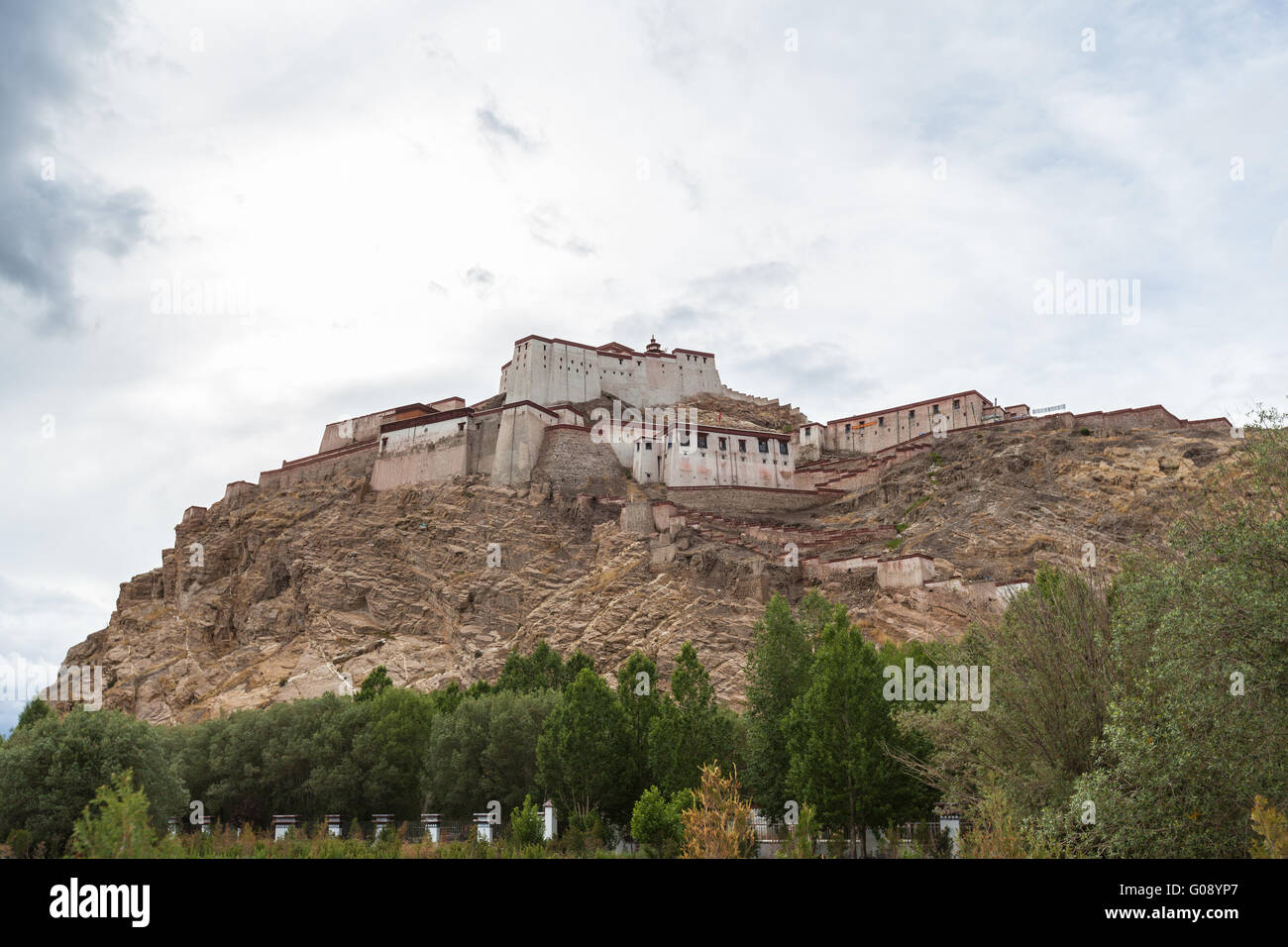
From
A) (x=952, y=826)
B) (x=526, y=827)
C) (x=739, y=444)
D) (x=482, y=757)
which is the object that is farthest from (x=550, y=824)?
(x=739, y=444)

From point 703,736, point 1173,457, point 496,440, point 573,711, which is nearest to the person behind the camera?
point 703,736

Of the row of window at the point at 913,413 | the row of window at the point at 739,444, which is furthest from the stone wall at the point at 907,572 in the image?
the row of window at the point at 913,413

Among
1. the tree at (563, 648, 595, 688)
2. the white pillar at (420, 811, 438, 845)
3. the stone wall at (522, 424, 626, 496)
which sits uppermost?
the stone wall at (522, 424, 626, 496)

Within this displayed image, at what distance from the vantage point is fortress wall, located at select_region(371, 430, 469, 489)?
225 ft

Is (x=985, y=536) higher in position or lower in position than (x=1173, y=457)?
lower

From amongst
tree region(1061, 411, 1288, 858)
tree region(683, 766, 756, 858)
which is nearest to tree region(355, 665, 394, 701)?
tree region(683, 766, 756, 858)

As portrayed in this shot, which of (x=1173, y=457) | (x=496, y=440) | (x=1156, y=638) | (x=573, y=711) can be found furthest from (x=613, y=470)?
(x=1156, y=638)

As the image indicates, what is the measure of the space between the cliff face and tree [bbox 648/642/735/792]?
44.0 feet

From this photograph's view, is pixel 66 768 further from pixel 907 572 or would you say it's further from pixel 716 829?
pixel 907 572

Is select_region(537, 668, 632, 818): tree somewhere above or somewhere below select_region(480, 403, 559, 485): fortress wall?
below

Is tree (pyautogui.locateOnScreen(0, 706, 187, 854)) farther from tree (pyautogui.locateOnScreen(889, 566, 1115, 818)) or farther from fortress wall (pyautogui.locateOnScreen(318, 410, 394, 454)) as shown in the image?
fortress wall (pyautogui.locateOnScreen(318, 410, 394, 454))
